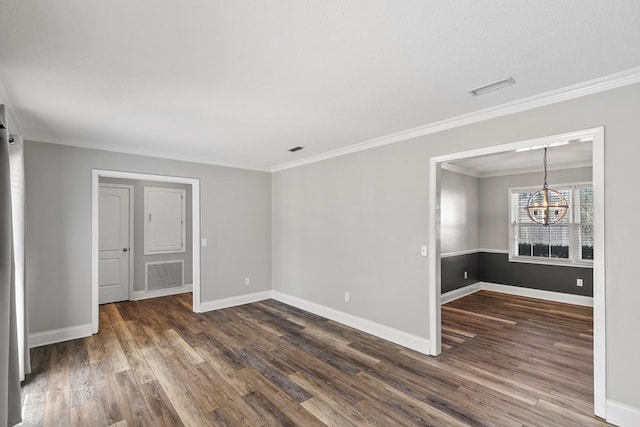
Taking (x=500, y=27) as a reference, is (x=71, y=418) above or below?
below

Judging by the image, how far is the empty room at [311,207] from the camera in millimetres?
1759

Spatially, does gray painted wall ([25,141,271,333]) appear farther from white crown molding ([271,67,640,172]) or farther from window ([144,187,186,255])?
white crown molding ([271,67,640,172])

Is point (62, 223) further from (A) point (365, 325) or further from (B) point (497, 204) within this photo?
(B) point (497, 204)

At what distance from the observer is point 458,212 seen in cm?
604

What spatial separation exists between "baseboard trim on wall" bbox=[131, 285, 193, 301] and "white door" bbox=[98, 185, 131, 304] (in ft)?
0.48

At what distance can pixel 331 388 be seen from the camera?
8.91 feet

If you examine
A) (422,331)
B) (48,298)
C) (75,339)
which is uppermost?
(48,298)

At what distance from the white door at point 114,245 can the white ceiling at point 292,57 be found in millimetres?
A: 2535

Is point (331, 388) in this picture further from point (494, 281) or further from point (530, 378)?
point (494, 281)

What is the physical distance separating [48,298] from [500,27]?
5.28 m

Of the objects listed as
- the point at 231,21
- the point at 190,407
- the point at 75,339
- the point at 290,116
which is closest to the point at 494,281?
the point at 290,116

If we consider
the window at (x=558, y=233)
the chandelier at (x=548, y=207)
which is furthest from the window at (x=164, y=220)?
the window at (x=558, y=233)

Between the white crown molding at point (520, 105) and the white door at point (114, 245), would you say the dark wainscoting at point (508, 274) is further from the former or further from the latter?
the white door at point (114, 245)

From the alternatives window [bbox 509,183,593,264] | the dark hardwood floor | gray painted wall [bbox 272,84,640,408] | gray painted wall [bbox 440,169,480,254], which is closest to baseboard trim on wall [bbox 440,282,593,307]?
window [bbox 509,183,593,264]
